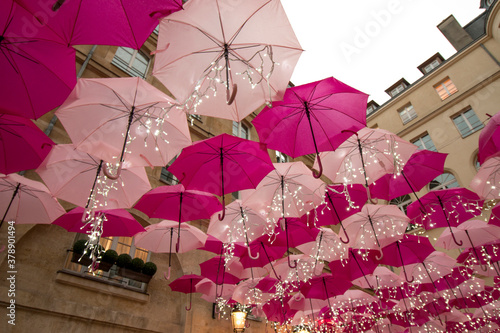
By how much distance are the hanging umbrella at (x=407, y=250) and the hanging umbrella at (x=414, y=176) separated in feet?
5.81

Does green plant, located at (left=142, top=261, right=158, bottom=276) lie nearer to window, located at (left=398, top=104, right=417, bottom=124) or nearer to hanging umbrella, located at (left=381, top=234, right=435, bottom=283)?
hanging umbrella, located at (left=381, top=234, right=435, bottom=283)

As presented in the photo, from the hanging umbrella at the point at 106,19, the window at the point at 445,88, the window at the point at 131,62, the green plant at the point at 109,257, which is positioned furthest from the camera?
the window at the point at 445,88

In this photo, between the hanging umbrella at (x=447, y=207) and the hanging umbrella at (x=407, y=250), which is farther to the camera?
the hanging umbrella at (x=407, y=250)

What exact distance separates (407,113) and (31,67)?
82.6ft

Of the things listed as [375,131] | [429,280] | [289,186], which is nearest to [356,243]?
[289,186]

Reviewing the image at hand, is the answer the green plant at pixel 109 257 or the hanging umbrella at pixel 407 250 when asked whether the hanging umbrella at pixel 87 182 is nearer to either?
the green plant at pixel 109 257

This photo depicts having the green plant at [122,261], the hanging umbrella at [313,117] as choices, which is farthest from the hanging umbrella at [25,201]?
the hanging umbrella at [313,117]

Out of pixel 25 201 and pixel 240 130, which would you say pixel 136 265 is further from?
pixel 240 130

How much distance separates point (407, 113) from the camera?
22531 mm

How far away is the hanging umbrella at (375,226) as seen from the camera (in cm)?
713

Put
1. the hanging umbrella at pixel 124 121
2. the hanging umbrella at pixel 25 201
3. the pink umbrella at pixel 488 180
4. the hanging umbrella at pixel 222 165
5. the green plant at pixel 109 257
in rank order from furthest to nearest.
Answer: the green plant at pixel 109 257 → the pink umbrella at pixel 488 180 → the hanging umbrella at pixel 25 201 → the hanging umbrella at pixel 222 165 → the hanging umbrella at pixel 124 121

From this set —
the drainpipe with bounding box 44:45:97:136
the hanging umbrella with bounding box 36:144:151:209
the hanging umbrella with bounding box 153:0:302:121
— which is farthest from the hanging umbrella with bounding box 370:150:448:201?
the drainpipe with bounding box 44:45:97:136

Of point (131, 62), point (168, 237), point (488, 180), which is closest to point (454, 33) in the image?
point (488, 180)

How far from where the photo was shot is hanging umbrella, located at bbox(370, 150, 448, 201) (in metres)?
6.45
